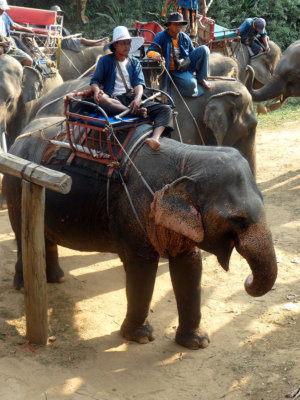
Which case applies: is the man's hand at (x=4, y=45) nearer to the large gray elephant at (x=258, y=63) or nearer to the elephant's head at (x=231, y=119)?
the elephant's head at (x=231, y=119)

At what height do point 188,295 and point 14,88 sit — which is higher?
point 14,88

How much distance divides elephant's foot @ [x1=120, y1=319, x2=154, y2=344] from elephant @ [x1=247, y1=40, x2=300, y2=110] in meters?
5.70

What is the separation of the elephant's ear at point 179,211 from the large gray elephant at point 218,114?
3001 mm

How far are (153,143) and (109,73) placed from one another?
1.06m

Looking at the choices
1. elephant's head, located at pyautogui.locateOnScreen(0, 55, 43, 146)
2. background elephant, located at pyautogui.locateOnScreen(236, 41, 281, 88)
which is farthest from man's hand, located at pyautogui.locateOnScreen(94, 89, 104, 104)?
background elephant, located at pyautogui.locateOnScreen(236, 41, 281, 88)

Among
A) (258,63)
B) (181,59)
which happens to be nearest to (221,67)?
(181,59)

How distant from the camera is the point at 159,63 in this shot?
6762 millimetres

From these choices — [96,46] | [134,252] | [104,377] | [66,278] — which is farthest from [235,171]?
[96,46]

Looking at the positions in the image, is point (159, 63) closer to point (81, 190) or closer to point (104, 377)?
point (81, 190)

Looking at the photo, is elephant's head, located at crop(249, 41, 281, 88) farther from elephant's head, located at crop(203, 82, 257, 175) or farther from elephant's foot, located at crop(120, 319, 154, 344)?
elephant's foot, located at crop(120, 319, 154, 344)

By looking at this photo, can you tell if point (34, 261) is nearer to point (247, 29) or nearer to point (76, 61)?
point (76, 61)

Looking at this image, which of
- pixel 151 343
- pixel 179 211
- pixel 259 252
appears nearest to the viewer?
pixel 259 252

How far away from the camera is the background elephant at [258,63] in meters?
12.7

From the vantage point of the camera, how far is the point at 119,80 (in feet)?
16.9
